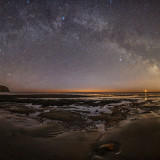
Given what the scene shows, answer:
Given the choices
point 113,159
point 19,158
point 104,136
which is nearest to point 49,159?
point 19,158

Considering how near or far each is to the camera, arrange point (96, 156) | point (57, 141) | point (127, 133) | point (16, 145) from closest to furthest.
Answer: point (96, 156) < point (16, 145) < point (57, 141) < point (127, 133)

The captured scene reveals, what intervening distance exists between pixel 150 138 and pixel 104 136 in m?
1.94

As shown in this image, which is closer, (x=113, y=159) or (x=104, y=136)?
(x=113, y=159)

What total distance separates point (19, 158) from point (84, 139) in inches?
95.5

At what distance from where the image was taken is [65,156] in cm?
313

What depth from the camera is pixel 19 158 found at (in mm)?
2912

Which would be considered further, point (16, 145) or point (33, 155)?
point (16, 145)

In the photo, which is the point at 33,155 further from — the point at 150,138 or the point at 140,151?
the point at 150,138

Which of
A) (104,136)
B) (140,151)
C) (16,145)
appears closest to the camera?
(140,151)

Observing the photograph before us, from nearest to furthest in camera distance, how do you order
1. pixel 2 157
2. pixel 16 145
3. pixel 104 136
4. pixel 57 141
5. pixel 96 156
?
pixel 2 157 → pixel 96 156 → pixel 16 145 → pixel 57 141 → pixel 104 136

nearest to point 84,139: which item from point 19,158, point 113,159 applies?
point 113,159

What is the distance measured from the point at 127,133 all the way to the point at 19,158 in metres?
4.65

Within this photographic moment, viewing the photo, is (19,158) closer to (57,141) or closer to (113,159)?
(57,141)

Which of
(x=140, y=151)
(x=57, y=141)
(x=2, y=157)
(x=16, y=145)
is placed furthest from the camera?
(x=57, y=141)
